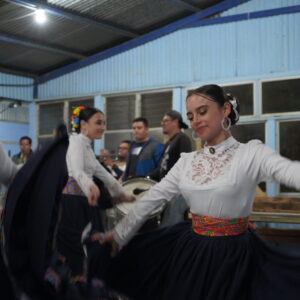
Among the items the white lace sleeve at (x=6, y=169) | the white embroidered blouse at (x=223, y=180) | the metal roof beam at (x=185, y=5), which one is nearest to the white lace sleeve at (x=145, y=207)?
the white embroidered blouse at (x=223, y=180)

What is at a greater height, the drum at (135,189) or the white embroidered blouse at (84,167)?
the white embroidered blouse at (84,167)

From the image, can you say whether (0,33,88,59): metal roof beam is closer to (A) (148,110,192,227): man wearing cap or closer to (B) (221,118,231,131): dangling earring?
(A) (148,110,192,227): man wearing cap

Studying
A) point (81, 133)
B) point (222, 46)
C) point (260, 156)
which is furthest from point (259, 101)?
point (260, 156)

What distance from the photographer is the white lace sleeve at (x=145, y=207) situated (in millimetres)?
1926

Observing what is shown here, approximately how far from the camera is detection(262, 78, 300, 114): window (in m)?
6.86

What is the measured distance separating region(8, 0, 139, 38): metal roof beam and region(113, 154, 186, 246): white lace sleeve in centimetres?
562

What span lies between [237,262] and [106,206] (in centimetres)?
104

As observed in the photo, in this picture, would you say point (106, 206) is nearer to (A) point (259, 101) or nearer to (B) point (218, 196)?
(B) point (218, 196)

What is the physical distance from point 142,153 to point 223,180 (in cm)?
270

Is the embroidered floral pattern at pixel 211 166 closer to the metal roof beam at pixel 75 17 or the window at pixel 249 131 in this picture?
the window at pixel 249 131

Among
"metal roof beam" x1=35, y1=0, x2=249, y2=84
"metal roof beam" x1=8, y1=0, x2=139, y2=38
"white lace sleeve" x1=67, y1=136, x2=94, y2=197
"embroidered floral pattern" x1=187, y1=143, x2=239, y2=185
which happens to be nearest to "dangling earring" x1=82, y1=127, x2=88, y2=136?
"white lace sleeve" x1=67, y1=136, x2=94, y2=197

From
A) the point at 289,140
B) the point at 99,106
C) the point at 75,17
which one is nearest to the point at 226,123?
the point at 289,140

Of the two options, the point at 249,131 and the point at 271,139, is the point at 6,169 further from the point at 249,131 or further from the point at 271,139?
the point at 249,131

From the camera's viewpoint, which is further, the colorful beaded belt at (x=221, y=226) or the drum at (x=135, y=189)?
the drum at (x=135, y=189)
